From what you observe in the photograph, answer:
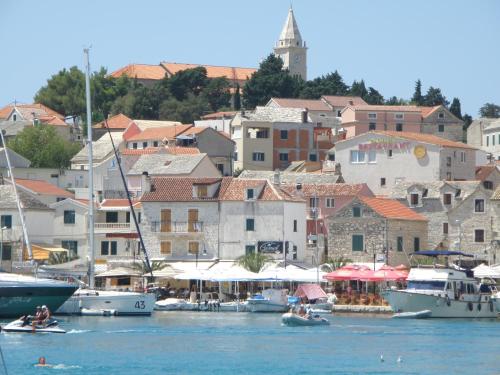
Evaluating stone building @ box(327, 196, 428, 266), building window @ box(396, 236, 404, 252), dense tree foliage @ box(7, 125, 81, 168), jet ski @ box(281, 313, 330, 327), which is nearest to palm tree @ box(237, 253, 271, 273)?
stone building @ box(327, 196, 428, 266)

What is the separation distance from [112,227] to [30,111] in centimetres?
6871

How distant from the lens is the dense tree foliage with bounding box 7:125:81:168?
154 metres

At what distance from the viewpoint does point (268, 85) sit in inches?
7244

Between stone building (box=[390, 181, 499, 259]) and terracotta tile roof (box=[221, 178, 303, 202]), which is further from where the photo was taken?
stone building (box=[390, 181, 499, 259])

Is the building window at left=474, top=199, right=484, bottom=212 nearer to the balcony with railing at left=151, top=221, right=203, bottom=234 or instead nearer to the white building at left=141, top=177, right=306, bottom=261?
the white building at left=141, top=177, right=306, bottom=261

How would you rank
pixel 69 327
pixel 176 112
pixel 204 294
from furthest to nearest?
pixel 176 112
pixel 204 294
pixel 69 327

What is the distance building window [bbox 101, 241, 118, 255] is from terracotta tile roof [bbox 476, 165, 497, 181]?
3380 cm

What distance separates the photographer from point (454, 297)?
93.4 meters

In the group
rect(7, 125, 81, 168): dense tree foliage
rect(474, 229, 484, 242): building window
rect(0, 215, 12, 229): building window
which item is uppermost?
rect(7, 125, 81, 168): dense tree foliage

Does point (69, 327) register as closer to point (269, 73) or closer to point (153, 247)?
point (153, 247)

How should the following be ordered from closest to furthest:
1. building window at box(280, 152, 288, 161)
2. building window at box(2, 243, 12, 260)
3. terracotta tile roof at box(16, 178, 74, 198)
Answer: building window at box(2, 243, 12, 260) → terracotta tile roof at box(16, 178, 74, 198) → building window at box(280, 152, 288, 161)

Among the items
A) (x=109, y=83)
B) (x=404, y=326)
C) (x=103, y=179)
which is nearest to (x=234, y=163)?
(x=103, y=179)

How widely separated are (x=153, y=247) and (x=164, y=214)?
2.30m

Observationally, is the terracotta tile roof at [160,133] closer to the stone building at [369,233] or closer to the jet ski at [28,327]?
the stone building at [369,233]
